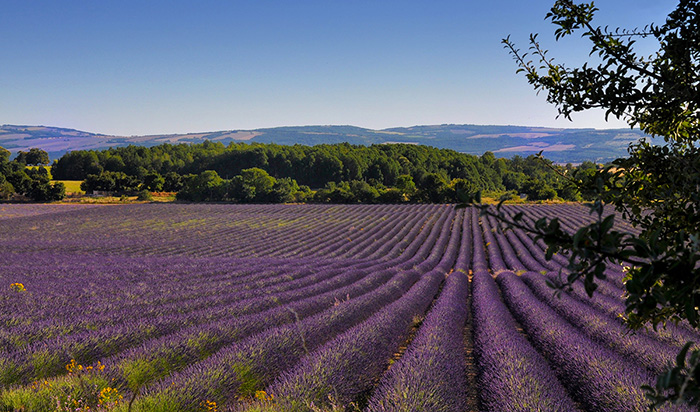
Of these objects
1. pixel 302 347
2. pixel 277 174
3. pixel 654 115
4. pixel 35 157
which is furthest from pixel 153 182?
pixel 654 115

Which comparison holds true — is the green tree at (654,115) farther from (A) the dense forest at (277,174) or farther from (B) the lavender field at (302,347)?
(A) the dense forest at (277,174)

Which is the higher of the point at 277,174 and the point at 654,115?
the point at 654,115

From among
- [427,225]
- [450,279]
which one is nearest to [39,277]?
[450,279]

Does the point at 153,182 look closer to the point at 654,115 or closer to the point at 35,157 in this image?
the point at 35,157

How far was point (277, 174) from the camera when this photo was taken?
321 ft

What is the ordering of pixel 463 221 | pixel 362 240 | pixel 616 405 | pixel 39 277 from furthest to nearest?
pixel 463 221, pixel 362 240, pixel 39 277, pixel 616 405

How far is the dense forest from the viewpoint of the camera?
194 feet

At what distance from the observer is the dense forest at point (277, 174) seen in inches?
2329

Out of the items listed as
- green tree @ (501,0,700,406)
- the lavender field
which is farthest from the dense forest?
green tree @ (501,0,700,406)

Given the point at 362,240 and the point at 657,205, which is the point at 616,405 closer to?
the point at 657,205

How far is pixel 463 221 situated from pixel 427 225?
4426mm

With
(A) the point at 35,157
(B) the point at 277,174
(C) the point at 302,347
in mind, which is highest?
(C) the point at 302,347

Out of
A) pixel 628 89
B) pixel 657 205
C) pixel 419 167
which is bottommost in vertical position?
pixel 419 167

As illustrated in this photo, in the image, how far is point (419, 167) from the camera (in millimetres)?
95625
